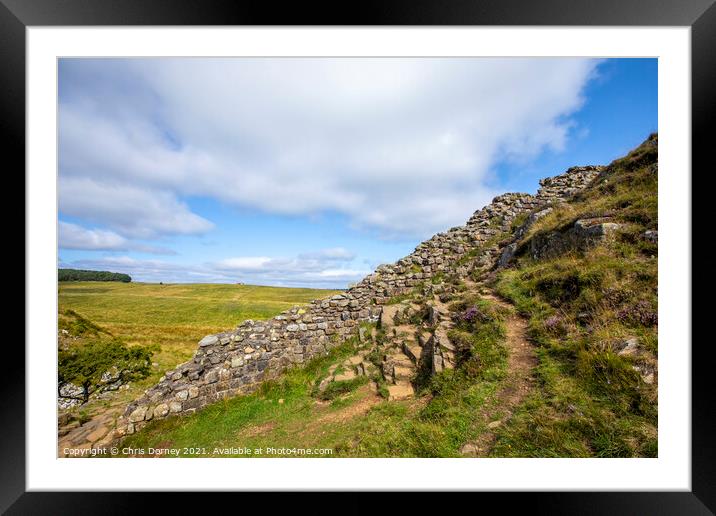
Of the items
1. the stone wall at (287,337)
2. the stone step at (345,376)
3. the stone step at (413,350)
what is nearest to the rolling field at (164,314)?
the stone wall at (287,337)

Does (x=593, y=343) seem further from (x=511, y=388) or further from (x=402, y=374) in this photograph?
(x=402, y=374)

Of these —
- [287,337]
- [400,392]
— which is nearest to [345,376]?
[400,392]

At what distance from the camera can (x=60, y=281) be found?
286 cm

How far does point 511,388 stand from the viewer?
3355mm

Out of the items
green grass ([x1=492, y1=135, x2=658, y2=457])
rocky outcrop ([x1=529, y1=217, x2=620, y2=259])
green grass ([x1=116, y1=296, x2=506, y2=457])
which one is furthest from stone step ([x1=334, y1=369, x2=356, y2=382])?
rocky outcrop ([x1=529, y1=217, x2=620, y2=259])

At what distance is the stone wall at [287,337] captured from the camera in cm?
519

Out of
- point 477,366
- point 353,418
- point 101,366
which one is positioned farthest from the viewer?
point 101,366

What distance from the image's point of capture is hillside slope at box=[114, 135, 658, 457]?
2.75 metres

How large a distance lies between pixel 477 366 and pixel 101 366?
865 centimetres

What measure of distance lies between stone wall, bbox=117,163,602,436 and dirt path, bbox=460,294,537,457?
421cm

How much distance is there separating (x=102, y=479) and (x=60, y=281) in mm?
2519
